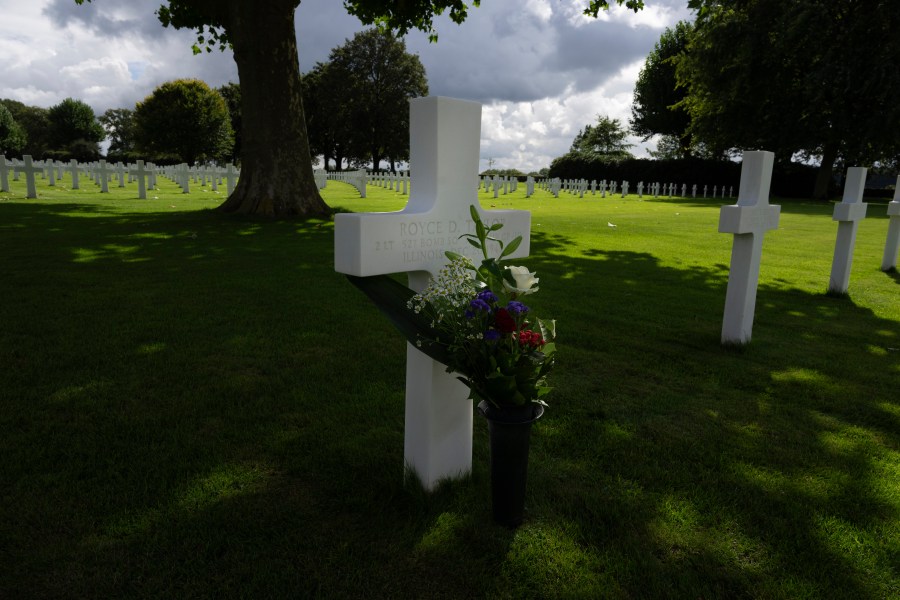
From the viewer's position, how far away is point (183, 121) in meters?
49.1

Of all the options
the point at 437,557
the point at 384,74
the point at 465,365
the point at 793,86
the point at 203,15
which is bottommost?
the point at 437,557

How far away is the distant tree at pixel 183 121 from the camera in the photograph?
4853 cm

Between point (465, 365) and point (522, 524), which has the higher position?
point (465, 365)

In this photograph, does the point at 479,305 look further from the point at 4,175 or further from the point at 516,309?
the point at 4,175

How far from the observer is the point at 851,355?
4.89m

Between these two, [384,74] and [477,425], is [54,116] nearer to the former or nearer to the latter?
[384,74]

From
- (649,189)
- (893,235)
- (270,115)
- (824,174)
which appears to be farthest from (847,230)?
(649,189)

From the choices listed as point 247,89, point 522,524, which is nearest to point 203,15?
point 247,89

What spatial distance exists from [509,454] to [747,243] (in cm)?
348

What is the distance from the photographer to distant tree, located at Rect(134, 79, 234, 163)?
4853 centimetres

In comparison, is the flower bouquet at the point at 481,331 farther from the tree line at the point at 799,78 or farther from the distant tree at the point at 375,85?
the distant tree at the point at 375,85

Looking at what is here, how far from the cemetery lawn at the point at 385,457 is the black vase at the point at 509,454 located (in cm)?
10

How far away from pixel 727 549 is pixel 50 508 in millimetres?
2704

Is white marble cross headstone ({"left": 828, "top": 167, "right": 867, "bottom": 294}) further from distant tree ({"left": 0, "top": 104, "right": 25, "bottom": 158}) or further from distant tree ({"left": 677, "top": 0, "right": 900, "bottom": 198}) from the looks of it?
distant tree ({"left": 0, "top": 104, "right": 25, "bottom": 158})
